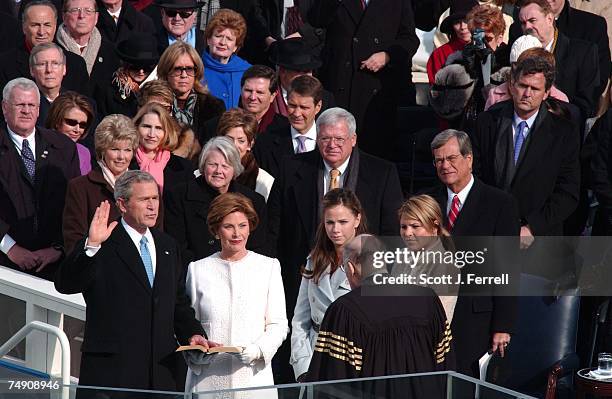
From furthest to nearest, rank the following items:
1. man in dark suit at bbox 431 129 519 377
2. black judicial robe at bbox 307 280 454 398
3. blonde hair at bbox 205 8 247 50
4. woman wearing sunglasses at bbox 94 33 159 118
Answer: blonde hair at bbox 205 8 247 50 → woman wearing sunglasses at bbox 94 33 159 118 → man in dark suit at bbox 431 129 519 377 → black judicial robe at bbox 307 280 454 398

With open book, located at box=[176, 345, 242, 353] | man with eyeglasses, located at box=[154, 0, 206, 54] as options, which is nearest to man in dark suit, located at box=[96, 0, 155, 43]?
man with eyeglasses, located at box=[154, 0, 206, 54]

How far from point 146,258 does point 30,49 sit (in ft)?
11.4

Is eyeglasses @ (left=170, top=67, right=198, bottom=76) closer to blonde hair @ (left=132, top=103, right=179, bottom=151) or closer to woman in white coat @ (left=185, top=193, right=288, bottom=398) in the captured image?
blonde hair @ (left=132, top=103, right=179, bottom=151)

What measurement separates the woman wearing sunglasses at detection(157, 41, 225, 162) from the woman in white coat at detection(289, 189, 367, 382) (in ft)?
7.33

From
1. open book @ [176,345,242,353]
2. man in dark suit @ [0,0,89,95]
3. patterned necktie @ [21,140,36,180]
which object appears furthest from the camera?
man in dark suit @ [0,0,89,95]

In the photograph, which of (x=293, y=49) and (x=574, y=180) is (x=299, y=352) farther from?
(x=293, y=49)

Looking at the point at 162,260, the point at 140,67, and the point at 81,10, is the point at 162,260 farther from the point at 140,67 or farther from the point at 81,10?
the point at 81,10

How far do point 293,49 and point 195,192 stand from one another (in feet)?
7.12

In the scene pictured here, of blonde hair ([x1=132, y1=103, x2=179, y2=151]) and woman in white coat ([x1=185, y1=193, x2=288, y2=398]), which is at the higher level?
blonde hair ([x1=132, y1=103, x2=179, y2=151])

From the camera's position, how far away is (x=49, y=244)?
8.78 metres

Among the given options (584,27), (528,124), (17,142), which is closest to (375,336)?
(528,124)

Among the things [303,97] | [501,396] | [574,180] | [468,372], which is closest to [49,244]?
[303,97]

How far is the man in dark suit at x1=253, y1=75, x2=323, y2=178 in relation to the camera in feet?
30.1

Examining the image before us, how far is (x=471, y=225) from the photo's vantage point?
820 centimetres
